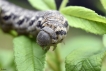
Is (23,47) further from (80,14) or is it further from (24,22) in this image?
(24,22)

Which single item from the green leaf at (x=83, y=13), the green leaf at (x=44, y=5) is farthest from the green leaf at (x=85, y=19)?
the green leaf at (x=44, y=5)

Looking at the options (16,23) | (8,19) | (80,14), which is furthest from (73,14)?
(8,19)

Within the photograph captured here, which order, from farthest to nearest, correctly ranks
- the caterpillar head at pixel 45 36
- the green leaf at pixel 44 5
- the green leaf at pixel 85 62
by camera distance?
1. the green leaf at pixel 44 5
2. the caterpillar head at pixel 45 36
3. the green leaf at pixel 85 62

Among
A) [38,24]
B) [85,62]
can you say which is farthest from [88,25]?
[38,24]

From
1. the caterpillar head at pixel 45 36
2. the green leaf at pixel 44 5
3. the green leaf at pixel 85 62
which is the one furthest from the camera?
the green leaf at pixel 44 5

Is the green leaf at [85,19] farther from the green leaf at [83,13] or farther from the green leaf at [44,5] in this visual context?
the green leaf at [44,5]
